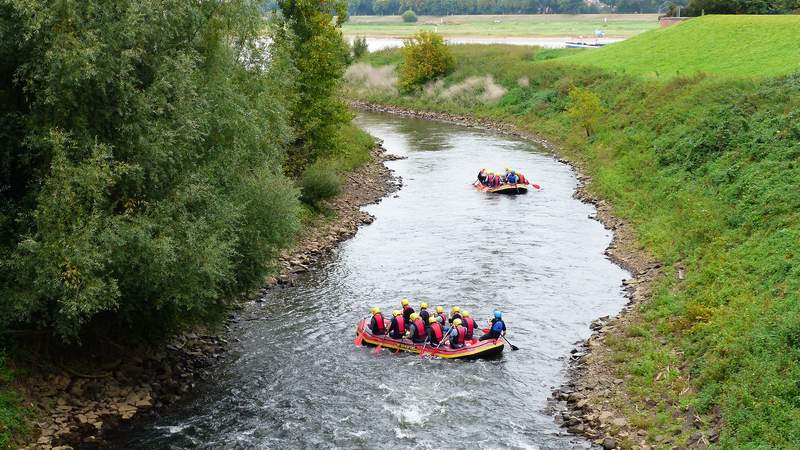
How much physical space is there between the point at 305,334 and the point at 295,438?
292 inches

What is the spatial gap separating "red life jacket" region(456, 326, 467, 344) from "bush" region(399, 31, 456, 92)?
242 feet

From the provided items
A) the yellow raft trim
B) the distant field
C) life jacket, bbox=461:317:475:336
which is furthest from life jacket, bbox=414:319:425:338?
the distant field

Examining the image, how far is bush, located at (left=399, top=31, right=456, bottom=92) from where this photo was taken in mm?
98125

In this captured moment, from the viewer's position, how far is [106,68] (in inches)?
786

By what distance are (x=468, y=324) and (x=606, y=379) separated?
5.37 m

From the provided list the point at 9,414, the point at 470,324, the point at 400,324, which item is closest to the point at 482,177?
the point at 470,324

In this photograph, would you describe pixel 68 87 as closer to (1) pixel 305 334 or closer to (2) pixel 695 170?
(1) pixel 305 334

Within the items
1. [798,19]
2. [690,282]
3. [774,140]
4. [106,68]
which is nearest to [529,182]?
[774,140]

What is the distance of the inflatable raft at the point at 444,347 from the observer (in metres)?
27.1

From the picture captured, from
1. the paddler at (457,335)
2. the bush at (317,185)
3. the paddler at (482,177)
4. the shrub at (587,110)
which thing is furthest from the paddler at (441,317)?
the shrub at (587,110)

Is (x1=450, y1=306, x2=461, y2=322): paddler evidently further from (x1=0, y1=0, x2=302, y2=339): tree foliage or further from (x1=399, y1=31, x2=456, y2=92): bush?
(x1=399, y1=31, x2=456, y2=92): bush

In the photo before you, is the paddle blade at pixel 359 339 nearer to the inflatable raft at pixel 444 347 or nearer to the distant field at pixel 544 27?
the inflatable raft at pixel 444 347

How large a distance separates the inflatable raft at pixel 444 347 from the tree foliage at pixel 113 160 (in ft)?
20.0

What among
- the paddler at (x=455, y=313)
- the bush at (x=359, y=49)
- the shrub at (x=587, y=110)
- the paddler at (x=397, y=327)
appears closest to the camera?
the paddler at (x=397, y=327)
